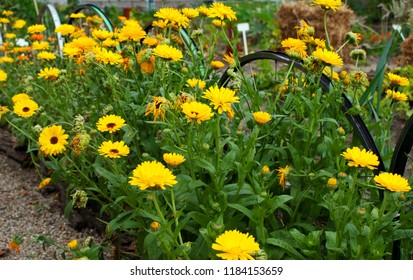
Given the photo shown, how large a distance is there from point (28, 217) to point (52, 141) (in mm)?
1061

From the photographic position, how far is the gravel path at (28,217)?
9.25ft

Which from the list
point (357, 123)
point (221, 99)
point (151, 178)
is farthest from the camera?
point (357, 123)

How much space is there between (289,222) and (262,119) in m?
0.48

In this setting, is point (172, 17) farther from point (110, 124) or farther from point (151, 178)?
point (151, 178)

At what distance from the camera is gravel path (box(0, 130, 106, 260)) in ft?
9.25

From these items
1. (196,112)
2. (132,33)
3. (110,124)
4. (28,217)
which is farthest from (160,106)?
(28,217)

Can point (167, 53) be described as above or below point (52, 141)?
above

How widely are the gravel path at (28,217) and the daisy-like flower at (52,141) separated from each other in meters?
0.62

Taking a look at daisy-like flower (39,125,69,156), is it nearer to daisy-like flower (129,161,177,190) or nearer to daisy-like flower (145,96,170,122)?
daisy-like flower (145,96,170,122)

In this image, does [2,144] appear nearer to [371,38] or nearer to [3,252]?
[3,252]

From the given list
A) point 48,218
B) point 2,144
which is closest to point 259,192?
point 48,218

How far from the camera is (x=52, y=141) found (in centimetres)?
223

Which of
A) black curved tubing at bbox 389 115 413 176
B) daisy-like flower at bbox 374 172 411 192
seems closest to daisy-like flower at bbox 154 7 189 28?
black curved tubing at bbox 389 115 413 176

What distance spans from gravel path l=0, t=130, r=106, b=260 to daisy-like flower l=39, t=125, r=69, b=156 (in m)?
0.62
